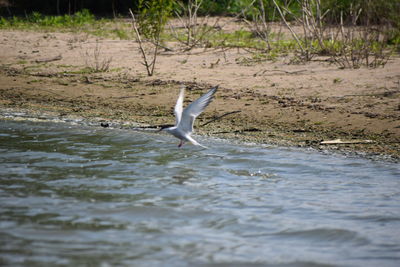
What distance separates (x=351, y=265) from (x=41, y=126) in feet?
21.4

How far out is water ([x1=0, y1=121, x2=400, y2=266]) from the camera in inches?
218

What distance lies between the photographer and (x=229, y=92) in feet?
36.8

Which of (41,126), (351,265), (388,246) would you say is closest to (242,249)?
(351,265)

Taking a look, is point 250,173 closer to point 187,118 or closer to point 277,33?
point 187,118

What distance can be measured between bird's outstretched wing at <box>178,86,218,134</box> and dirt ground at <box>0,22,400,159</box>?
145 cm

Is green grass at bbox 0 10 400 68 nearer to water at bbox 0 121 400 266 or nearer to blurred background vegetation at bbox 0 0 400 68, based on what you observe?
blurred background vegetation at bbox 0 0 400 68

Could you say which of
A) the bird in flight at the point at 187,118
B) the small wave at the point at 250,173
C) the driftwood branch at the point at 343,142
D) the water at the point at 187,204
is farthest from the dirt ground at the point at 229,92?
the bird in flight at the point at 187,118

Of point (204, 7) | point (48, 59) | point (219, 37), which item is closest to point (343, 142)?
point (48, 59)

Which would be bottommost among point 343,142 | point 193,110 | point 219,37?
point 343,142

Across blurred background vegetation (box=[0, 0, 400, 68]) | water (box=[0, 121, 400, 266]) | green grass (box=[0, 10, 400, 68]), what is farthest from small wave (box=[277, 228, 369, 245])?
green grass (box=[0, 10, 400, 68])

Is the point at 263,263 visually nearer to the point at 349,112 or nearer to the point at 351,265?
the point at 351,265

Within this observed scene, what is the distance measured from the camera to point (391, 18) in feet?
48.9

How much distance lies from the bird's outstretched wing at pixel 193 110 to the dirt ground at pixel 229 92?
1.45 m

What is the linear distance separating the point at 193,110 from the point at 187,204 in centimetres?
161
